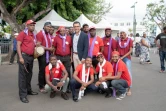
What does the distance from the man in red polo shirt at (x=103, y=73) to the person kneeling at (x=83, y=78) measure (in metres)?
0.22

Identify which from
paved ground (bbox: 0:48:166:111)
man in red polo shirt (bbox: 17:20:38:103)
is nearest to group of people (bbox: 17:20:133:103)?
man in red polo shirt (bbox: 17:20:38:103)

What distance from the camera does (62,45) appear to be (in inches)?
240

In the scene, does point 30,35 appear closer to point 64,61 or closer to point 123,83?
point 64,61

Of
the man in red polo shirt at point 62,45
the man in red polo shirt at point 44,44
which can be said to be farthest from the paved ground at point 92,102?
the man in red polo shirt at point 62,45

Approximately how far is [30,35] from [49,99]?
5.67 feet

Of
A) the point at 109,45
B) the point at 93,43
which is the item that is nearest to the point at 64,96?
the point at 93,43

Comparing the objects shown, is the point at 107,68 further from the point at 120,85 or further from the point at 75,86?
the point at 75,86

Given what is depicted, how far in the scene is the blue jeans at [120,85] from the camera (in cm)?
580

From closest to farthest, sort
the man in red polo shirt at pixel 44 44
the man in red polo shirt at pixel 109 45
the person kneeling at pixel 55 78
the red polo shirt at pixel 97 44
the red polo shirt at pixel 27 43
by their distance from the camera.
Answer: the red polo shirt at pixel 27 43 < the person kneeling at pixel 55 78 < the man in red polo shirt at pixel 44 44 < the red polo shirt at pixel 97 44 < the man in red polo shirt at pixel 109 45

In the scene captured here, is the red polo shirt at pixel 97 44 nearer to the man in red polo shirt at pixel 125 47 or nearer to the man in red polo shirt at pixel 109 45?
the man in red polo shirt at pixel 109 45

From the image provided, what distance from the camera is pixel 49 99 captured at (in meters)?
5.66

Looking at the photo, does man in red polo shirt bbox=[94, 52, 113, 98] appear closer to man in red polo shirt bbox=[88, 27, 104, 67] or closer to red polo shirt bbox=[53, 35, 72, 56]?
man in red polo shirt bbox=[88, 27, 104, 67]

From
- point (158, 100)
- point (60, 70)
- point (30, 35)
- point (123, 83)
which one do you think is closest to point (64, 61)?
point (60, 70)

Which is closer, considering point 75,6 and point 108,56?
point 108,56
